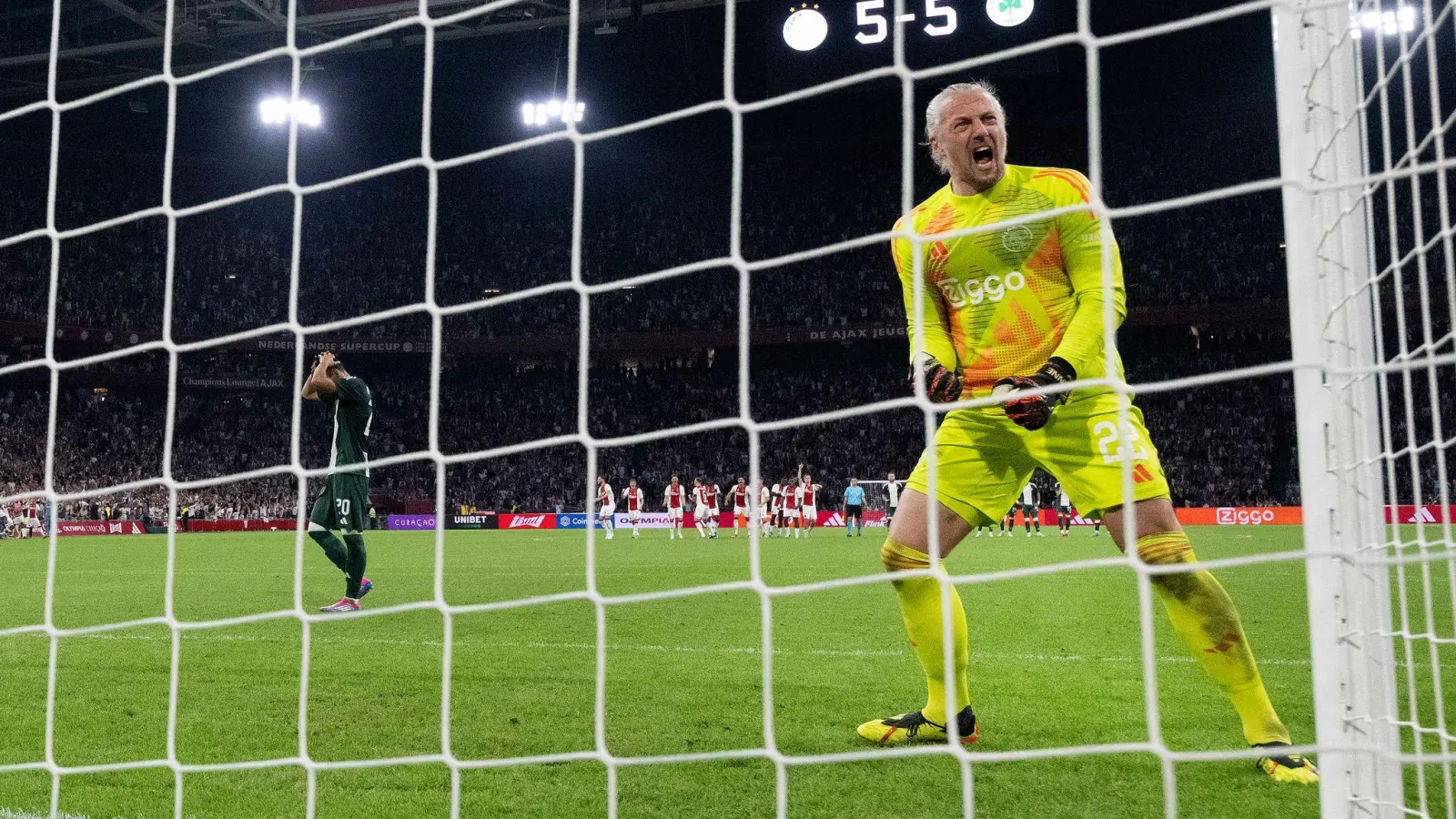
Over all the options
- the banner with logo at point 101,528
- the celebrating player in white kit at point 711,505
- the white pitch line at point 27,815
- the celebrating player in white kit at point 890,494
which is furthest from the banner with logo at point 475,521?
the white pitch line at point 27,815

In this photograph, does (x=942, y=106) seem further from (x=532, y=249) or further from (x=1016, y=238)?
(x=532, y=249)

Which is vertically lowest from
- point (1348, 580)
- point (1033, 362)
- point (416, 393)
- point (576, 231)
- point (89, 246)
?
point (1348, 580)

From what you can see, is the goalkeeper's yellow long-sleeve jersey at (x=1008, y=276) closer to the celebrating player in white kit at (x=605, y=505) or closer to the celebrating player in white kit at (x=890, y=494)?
the celebrating player in white kit at (x=605, y=505)

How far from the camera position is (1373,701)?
2137 mm

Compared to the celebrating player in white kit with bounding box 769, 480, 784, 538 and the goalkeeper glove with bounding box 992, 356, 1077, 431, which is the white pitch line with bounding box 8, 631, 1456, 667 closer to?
the goalkeeper glove with bounding box 992, 356, 1077, 431

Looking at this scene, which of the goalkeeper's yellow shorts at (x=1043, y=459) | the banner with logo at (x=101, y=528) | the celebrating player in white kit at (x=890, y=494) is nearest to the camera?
the goalkeeper's yellow shorts at (x=1043, y=459)

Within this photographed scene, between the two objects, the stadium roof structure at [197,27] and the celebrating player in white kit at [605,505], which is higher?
the stadium roof structure at [197,27]

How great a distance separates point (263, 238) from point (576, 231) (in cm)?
3150

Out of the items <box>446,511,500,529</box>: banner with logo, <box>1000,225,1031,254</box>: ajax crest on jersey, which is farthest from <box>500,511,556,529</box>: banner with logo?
<box>1000,225,1031,254</box>: ajax crest on jersey

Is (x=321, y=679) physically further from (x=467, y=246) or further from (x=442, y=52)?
(x=467, y=246)

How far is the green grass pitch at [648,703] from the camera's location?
9.33ft

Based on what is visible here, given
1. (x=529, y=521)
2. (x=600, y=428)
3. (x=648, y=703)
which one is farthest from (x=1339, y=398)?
(x=600, y=428)

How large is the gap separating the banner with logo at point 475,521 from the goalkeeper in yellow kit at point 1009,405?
26.7 m

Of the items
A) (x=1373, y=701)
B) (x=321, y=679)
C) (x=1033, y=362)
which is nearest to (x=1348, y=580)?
(x=1373, y=701)
